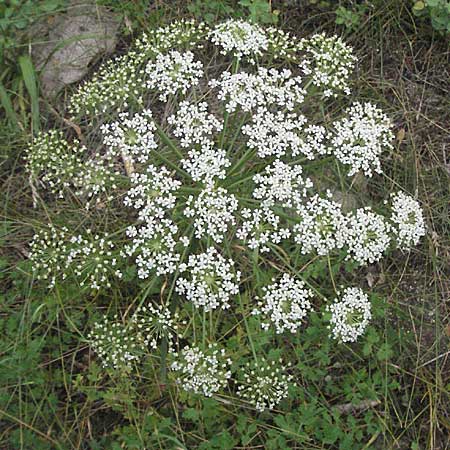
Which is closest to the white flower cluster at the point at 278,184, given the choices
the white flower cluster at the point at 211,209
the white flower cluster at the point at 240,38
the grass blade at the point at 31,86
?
the white flower cluster at the point at 211,209

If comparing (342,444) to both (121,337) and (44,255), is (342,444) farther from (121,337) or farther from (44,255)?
(44,255)

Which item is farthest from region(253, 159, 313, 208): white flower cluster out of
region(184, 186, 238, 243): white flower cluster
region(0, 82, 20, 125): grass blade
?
region(0, 82, 20, 125): grass blade

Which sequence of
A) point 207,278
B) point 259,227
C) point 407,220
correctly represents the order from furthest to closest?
point 407,220
point 259,227
point 207,278

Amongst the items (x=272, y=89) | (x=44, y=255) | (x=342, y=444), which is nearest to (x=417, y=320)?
(x=342, y=444)

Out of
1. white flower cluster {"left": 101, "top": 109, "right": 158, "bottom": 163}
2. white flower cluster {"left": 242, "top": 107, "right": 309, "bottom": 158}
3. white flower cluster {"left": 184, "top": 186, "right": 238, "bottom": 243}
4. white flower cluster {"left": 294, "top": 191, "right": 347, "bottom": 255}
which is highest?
white flower cluster {"left": 101, "top": 109, "right": 158, "bottom": 163}

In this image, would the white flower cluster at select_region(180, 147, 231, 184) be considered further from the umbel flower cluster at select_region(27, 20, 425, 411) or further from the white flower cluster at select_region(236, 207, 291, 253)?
the white flower cluster at select_region(236, 207, 291, 253)

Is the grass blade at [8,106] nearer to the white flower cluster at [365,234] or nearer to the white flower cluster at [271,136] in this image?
the white flower cluster at [271,136]

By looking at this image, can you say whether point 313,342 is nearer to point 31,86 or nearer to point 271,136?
point 271,136

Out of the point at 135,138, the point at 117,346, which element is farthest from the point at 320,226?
the point at 117,346

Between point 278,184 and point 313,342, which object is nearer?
point 278,184
